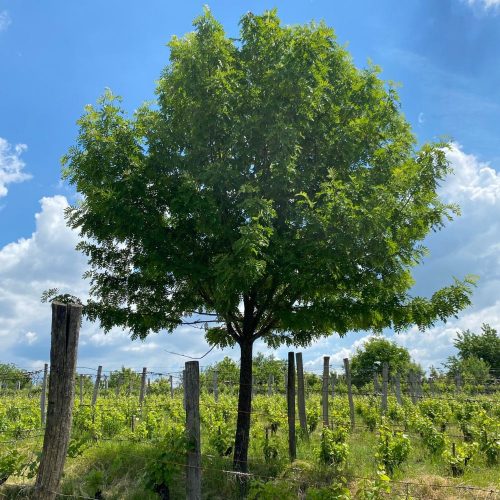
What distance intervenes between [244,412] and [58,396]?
17.1 feet

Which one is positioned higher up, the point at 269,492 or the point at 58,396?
the point at 58,396

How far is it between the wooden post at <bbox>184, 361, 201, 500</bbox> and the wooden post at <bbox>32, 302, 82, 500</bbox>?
190 centimetres

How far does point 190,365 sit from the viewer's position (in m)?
8.17

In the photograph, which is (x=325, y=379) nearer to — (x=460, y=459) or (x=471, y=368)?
(x=460, y=459)

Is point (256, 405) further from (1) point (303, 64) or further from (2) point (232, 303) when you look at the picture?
(1) point (303, 64)

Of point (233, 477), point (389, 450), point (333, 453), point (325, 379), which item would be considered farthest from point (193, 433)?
point (325, 379)

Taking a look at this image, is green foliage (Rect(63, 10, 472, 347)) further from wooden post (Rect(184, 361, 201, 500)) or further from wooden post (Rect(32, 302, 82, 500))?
wooden post (Rect(32, 302, 82, 500))

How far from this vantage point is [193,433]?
7.95 meters

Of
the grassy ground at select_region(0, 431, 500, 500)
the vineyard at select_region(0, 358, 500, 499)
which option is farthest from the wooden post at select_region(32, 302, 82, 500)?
the grassy ground at select_region(0, 431, 500, 500)

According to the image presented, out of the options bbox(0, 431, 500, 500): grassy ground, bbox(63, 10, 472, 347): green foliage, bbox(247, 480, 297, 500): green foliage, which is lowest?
bbox(0, 431, 500, 500): grassy ground

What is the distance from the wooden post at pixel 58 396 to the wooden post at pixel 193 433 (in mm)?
1898

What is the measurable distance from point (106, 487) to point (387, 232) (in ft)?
24.9

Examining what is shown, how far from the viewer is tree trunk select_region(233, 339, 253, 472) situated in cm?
1101

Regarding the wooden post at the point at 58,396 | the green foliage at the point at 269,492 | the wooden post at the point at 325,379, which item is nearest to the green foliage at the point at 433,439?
the wooden post at the point at 325,379
